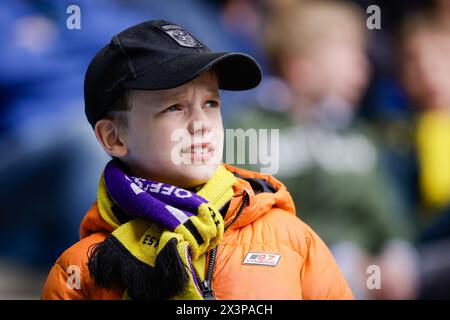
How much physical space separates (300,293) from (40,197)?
4.60ft

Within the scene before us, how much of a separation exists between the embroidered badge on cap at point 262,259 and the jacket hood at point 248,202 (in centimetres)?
9

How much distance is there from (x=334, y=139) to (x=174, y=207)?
1350 mm

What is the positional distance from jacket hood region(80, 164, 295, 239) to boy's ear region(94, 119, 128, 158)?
134 millimetres

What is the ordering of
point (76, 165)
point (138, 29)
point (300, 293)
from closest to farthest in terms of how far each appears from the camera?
point (300, 293)
point (138, 29)
point (76, 165)

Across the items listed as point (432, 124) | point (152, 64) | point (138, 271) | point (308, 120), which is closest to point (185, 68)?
point (152, 64)

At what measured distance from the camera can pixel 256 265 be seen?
4.97 feet

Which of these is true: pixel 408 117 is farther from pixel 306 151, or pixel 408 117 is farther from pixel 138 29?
pixel 138 29

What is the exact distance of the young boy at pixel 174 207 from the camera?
58.6 inches

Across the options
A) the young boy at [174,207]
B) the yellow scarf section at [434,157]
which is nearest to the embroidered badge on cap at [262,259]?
the young boy at [174,207]

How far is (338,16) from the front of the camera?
9.23ft

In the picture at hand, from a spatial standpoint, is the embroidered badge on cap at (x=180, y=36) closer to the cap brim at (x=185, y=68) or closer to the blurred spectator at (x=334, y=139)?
the cap brim at (x=185, y=68)

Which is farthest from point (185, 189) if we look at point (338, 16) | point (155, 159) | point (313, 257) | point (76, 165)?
point (338, 16)

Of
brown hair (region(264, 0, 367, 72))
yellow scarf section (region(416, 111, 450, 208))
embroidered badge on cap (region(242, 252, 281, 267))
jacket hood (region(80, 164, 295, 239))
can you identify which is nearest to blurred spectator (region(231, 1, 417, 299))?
brown hair (region(264, 0, 367, 72))
